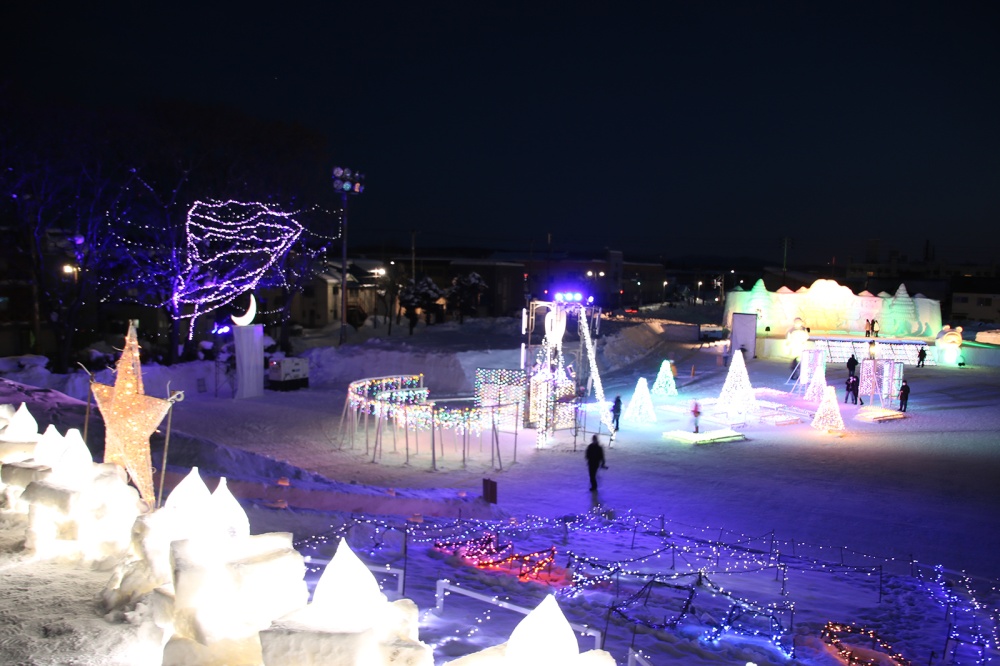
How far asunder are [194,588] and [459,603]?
3.26 m

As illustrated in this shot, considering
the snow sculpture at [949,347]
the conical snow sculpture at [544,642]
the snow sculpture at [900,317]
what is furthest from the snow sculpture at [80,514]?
the snow sculpture at [900,317]

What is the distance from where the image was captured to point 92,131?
2016 centimetres

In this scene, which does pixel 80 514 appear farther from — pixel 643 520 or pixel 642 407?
pixel 642 407

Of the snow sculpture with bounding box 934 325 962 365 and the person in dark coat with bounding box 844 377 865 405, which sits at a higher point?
the snow sculpture with bounding box 934 325 962 365

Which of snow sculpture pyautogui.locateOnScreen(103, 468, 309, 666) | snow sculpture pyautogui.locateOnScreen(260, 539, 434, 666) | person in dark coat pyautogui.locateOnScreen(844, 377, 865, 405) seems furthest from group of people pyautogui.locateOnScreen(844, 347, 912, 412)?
snow sculpture pyautogui.locateOnScreen(260, 539, 434, 666)

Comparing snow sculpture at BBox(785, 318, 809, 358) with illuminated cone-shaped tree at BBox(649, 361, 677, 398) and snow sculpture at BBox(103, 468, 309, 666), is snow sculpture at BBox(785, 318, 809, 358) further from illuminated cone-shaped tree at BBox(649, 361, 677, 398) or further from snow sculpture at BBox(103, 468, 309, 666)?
snow sculpture at BBox(103, 468, 309, 666)

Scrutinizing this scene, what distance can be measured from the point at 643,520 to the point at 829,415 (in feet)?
Result: 28.0

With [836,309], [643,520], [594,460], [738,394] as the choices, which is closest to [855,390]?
[738,394]

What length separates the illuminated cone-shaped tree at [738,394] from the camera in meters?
19.0

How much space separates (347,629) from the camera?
8.75 ft

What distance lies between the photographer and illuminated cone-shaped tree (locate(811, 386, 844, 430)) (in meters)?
17.7

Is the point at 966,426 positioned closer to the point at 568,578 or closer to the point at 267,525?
the point at 568,578

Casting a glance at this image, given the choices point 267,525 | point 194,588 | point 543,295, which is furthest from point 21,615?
point 543,295

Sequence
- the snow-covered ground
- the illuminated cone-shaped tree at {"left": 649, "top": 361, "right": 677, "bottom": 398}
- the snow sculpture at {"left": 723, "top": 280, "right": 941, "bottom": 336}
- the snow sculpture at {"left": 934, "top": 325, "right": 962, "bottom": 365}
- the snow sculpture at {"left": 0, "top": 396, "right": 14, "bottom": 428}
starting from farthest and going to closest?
the snow sculpture at {"left": 723, "top": 280, "right": 941, "bottom": 336} < the snow sculpture at {"left": 934, "top": 325, "right": 962, "bottom": 365} < the illuminated cone-shaped tree at {"left": 649, "top": 361, "right": 677, "bottom": 398} < the snow sculpture at {"left": 0, "top": 396, "right": 14, "bottom": 428} < the snow-covered ground
